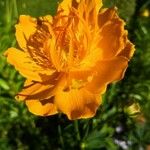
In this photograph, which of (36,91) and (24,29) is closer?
(36,91)

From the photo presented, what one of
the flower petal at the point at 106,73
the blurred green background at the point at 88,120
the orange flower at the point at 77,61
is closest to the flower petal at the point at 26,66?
the orange flower at the point at 77,61


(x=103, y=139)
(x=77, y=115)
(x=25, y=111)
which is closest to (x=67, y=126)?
(x=103, y=139)

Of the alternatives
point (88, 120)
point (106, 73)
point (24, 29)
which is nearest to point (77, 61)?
point (106, 73)

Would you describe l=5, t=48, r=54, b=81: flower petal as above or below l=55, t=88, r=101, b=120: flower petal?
above

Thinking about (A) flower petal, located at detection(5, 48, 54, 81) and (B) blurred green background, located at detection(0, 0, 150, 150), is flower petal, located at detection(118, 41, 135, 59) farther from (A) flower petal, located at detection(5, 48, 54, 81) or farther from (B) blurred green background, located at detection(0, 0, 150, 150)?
(B) blurred green background, located at detection(0, 0, 150, 150)

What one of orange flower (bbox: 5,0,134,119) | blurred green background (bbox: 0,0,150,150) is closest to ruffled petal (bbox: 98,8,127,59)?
orange flower (bbox: 5,0,134,119)

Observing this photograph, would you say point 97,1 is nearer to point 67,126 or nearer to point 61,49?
point 61,49

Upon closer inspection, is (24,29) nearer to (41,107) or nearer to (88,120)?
(41,107)
